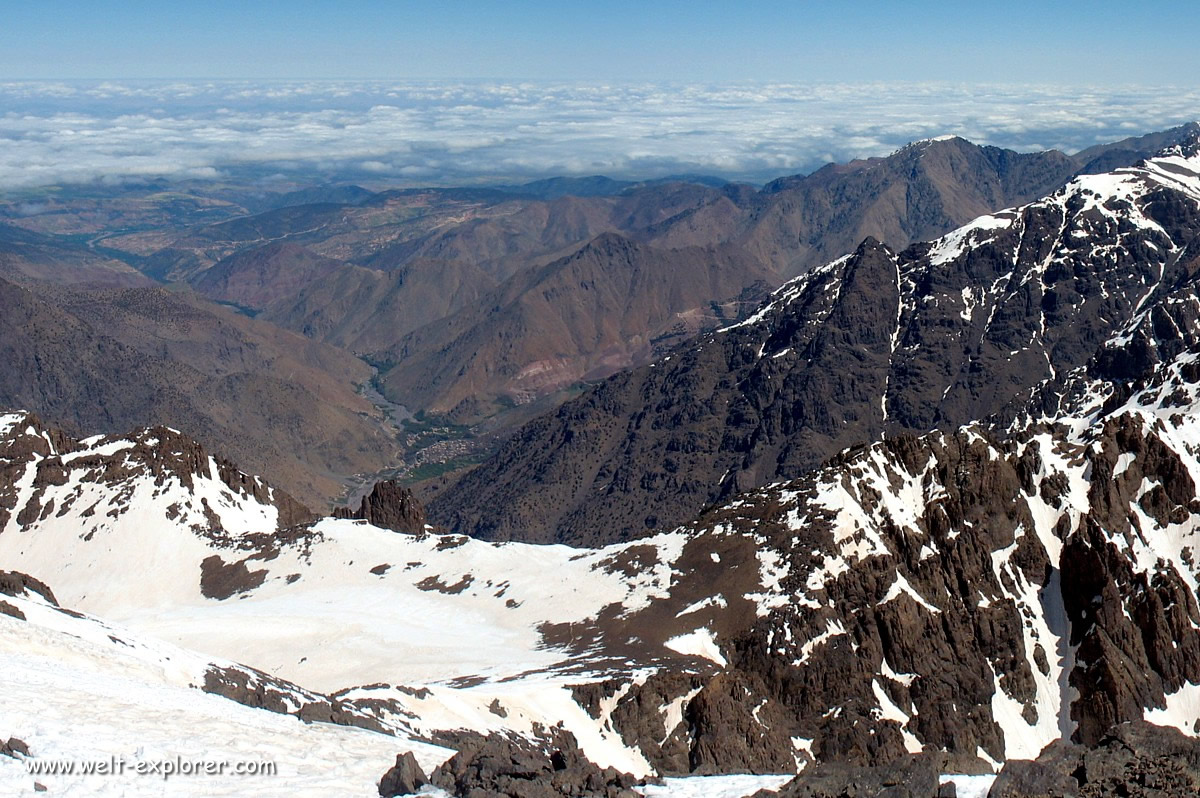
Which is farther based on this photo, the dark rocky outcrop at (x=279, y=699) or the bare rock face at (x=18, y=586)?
the bare rock face at (x=18, y=586)

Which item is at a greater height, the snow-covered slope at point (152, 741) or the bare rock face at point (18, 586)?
the snow-covered slope at point (152, 741)

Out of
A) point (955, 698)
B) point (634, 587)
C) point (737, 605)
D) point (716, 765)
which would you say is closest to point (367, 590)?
point (634, 587)

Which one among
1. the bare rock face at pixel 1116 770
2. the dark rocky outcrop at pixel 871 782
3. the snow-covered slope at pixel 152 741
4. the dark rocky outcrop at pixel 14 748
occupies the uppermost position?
the bare rock face at pixel 1116 770

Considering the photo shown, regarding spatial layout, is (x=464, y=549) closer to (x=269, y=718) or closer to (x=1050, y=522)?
(x=1050, y=522)

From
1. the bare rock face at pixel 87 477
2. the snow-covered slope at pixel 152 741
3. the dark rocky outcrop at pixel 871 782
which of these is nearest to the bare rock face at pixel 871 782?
the dark rocky outcrop at pixel 871 782

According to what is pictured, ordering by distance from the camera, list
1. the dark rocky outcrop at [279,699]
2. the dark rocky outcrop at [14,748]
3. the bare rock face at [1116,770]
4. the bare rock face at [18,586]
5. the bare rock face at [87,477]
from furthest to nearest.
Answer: the bare rock face at [87,477]
the bare rock face at [18,586]
the dark rocky outcrop at [279,699]
the dark rocky outcrop at [14,748]
the bare rock face at [1116,770]

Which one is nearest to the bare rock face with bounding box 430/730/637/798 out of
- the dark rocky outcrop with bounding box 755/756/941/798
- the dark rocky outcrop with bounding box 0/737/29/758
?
the dark rocky outcrop with bounding box 755/756/941/798

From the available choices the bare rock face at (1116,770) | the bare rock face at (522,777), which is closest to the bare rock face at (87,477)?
the bare rock face at (522,777)

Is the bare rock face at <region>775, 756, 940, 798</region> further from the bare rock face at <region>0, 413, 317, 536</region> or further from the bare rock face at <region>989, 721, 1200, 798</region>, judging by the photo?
the bare rock face at <region>0, 413, 317, 536</region>

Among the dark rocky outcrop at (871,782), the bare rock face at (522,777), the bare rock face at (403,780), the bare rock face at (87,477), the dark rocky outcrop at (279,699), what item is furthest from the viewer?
the bare rock face at (87,477)

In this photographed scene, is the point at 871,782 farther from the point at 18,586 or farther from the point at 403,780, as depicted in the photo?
the point at 18,586

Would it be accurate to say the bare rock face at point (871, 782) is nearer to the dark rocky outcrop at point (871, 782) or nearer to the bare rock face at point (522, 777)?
the dark rocky outcrop at point (871, 782)
